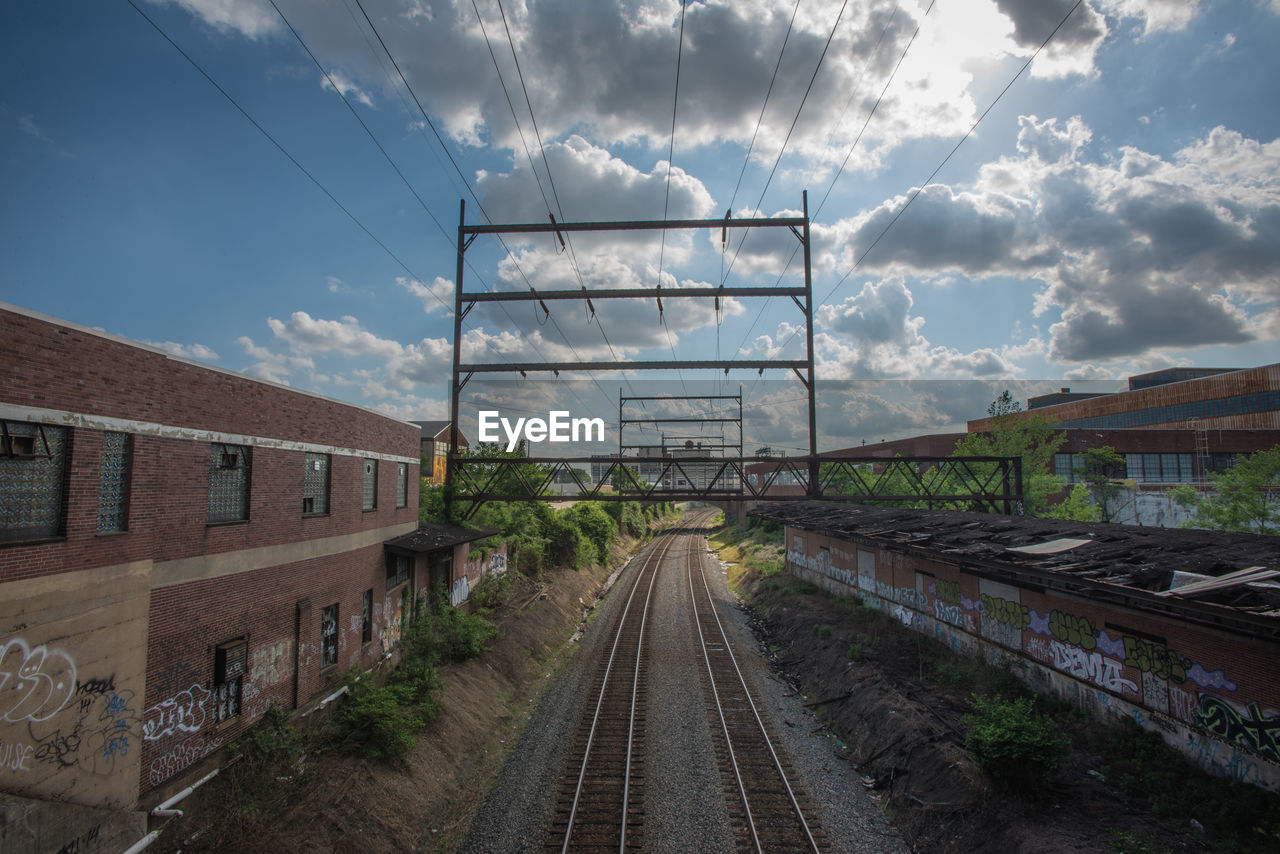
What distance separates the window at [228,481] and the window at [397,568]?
7.02m

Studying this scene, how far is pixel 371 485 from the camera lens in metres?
17.8

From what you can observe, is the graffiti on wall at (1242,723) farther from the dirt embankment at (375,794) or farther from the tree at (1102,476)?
the tree at (1102,476)

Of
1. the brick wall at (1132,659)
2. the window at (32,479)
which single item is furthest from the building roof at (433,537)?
the brick wall at (1132,659)

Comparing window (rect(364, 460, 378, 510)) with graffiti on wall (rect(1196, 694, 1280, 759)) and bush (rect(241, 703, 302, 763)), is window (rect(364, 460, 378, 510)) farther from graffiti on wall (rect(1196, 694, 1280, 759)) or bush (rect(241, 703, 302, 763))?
graffiti on wall (rect(1196, 694, 1280, 759))

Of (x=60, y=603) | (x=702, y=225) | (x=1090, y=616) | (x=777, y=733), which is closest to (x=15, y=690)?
(x=60, y=603)

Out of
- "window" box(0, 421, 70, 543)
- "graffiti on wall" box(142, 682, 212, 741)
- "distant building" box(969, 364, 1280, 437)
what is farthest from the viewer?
"distant building" box(969, 364, 1280, 437)

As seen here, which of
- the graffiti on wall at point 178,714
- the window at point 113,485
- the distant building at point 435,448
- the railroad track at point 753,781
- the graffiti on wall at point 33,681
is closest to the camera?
the graffiti on wall at point 33,681

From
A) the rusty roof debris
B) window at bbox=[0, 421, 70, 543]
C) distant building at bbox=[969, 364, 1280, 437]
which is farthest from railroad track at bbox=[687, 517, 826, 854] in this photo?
distant building at bbox=[969, 364, 1280, 437]

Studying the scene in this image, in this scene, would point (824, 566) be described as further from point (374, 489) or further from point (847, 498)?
point (374, 489)

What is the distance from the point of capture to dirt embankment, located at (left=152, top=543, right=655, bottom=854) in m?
9.39

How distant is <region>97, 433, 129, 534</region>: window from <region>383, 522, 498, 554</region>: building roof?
30.6 ft

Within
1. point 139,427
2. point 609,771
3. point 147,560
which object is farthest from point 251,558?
point 609,771

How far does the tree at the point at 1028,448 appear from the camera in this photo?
4122cm

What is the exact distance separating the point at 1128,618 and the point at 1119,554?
225 cm
